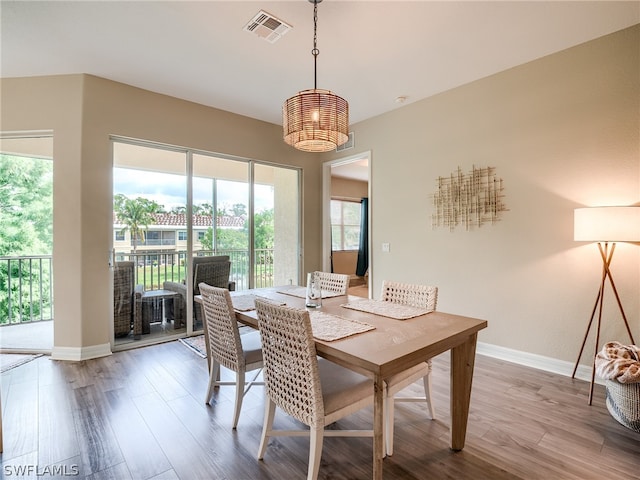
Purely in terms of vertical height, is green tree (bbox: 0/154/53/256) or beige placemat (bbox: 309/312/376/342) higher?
green tree (bbox: 0/154/53/256)

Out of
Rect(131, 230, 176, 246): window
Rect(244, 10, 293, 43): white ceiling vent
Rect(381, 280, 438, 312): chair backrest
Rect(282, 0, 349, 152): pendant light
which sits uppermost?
Rect(244, 10, 293, 43): white ceiling vent

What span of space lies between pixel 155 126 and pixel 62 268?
1.76 meters

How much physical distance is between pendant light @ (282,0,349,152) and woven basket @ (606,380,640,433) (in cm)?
235

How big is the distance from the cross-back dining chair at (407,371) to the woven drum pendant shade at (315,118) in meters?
1.20

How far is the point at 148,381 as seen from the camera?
2635 mm

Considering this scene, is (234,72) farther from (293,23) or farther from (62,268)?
(62,268)

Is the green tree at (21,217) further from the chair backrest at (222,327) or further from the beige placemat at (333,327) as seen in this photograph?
the beige placemat at (333,327)

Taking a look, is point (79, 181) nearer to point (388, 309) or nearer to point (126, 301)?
point (126, 301)

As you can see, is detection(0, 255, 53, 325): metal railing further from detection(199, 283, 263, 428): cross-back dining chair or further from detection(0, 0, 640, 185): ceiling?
detection(199, 283, 263, 428): cross-back dining chair

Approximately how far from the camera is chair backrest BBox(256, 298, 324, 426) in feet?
4.60


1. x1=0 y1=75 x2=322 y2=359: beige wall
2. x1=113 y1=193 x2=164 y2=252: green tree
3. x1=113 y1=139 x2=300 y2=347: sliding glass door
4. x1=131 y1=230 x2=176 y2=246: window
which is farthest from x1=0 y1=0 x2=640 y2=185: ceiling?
x1=131 y1=230 x2=176 y2=246: window

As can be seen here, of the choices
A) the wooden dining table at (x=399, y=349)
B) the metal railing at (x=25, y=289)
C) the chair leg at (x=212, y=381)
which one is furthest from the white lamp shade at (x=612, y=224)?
the metal railing at (x=25, y=289)

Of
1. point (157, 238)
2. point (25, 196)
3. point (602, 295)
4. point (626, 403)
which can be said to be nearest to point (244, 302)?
point (157, 238)


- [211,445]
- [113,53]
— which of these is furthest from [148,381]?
[113,53]
